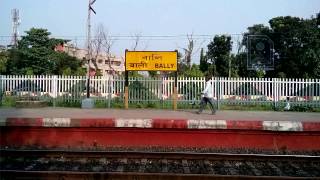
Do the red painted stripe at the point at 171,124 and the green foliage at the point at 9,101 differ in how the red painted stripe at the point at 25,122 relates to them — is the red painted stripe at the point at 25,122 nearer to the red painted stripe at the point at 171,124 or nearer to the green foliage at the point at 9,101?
the red painted stripe at the point at 171,124

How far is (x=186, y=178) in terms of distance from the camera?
25.5ft

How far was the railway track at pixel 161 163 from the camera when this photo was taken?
29.3ft

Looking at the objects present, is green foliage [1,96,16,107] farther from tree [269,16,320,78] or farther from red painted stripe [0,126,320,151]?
tree [269,16,320,78]

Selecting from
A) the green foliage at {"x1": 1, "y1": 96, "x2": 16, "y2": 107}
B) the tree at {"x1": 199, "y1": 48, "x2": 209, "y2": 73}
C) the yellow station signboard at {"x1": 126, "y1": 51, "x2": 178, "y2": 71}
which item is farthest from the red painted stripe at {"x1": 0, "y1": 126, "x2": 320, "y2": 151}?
the tree at {"x1": 199, "y1": 48, "x2": 209, "y2": 73}

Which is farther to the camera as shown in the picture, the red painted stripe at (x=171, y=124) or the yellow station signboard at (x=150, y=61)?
the yellow station signboard at (x=150, y=61)

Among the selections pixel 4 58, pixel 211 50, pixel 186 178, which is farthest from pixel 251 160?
pixel 4 58

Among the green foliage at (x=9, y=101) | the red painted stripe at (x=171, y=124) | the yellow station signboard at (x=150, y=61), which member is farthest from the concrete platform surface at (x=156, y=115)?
the green foliage at (x=9, y=101)

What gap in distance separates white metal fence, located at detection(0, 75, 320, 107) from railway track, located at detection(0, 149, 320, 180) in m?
10.8

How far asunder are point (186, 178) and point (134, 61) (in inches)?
475

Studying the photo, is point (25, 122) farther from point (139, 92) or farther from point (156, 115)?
point (139, 92)

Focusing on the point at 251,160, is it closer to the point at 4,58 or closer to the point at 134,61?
the point at 134,61

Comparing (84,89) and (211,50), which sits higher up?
(211,50)

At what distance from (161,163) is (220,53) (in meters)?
34.9

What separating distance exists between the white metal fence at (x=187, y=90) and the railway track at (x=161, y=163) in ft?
35.4
